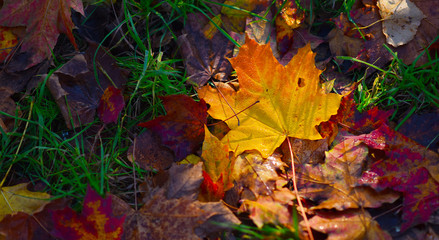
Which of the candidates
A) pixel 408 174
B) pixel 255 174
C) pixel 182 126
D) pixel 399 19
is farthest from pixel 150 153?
pixel 399 19

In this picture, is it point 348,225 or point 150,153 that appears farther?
point 150,153

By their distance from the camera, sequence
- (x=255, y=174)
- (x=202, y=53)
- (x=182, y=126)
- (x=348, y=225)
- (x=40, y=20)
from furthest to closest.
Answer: (x=202, y=53) < (x=40, y=20) < (x=182, y=126) < (x=255, y=174) < (x=348, y=225)

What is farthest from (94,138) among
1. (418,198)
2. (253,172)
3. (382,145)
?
(418,198)

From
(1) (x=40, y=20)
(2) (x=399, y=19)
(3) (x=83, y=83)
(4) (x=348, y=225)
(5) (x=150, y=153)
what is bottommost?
(4) (x=348, y=225)

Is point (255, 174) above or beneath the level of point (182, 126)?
beneath

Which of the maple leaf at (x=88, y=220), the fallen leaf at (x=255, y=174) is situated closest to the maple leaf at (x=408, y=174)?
the fallen leaf at (x=255, y=174)

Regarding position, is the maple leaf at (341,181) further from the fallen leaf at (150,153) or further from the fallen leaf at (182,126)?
the fallen leaf at (150,153)

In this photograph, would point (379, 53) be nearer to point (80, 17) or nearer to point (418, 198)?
point (418, 198)

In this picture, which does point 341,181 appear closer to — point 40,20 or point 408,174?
point 408,174
